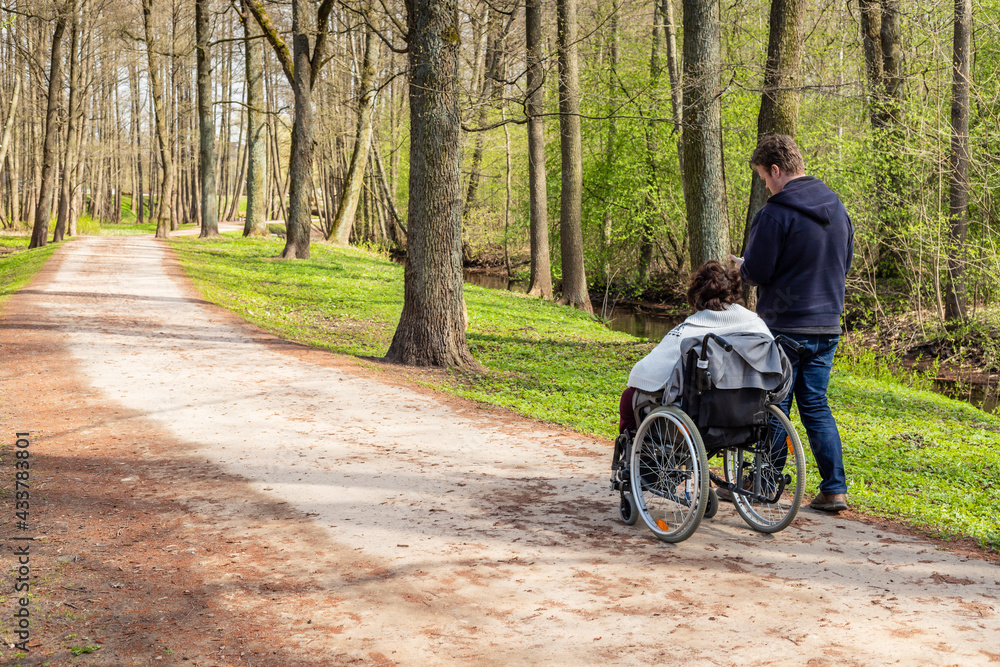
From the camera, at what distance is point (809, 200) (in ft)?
15.4

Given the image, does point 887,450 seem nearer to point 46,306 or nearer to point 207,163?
point 46,306

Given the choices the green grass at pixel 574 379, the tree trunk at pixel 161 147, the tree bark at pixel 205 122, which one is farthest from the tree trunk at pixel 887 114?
the tree trunk at pixel 161 147

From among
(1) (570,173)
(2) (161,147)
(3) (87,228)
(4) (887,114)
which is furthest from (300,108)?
(3) (87,228)

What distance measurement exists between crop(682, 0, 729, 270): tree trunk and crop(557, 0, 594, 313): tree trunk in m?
7.90

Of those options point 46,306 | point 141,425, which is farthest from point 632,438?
point 46,306

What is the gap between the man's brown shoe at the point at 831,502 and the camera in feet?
16.1

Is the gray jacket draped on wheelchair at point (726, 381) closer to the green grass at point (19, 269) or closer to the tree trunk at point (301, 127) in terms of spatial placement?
the green grass at point (19, 269)

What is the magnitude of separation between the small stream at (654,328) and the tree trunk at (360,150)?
5335 millimetres

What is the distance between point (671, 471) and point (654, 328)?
58.3 ft

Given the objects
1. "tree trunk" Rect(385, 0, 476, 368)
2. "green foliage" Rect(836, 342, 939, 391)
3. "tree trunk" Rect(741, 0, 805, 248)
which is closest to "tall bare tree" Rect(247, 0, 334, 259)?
"tree trunk" Rect(385, 0, 476, 368)

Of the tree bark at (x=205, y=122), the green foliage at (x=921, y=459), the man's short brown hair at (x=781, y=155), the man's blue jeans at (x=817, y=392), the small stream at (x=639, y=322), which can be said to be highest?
the tree bark at (x=205, y=122)

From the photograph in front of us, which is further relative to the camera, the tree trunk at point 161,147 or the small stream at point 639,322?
the tree trunk at point 161,147

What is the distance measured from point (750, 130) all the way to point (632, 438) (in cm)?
2038

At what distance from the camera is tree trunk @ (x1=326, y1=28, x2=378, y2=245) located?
2656cm
